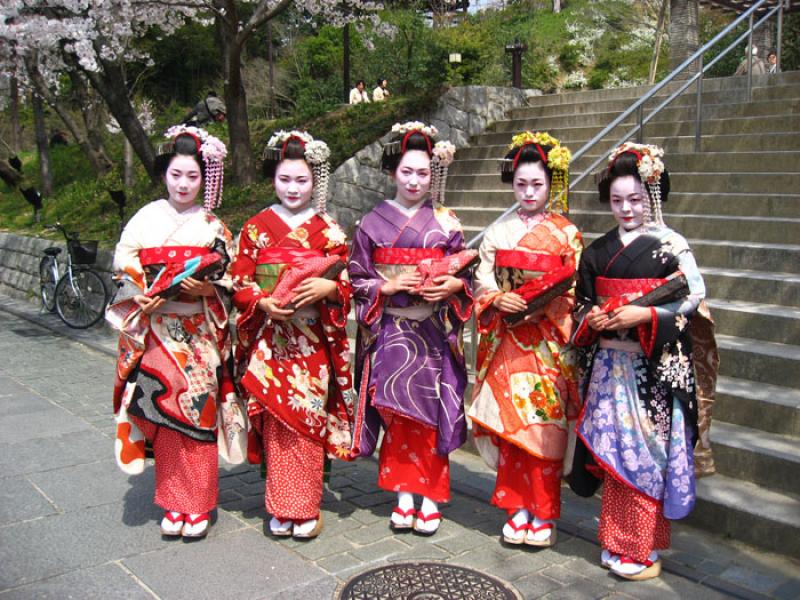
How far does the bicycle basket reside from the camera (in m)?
9.98

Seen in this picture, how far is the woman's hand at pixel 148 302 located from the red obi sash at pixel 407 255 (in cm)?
113

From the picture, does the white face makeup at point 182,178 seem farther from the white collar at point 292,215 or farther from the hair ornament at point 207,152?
the white collar at point 292,215

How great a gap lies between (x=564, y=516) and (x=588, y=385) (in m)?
0.91

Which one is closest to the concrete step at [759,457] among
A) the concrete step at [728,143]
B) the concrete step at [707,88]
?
the concrete step at [728,143]

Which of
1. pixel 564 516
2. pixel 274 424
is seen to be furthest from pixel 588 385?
pixel 274 424

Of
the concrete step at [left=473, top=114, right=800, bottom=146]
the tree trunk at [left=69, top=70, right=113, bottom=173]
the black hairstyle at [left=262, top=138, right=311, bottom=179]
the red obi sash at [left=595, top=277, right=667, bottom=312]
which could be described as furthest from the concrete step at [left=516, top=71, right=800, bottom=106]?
the tree trunk at [left=69, top=70, right=113, bottom=173]

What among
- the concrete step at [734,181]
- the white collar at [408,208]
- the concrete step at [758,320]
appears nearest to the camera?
the white collar at [408,208]

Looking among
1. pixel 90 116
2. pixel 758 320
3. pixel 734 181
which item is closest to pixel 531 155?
pixel 758 320

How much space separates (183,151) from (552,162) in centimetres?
184

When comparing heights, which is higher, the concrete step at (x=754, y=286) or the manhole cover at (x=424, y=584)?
the concrete step at (x=754, y=286)

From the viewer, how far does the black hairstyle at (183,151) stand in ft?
12.6

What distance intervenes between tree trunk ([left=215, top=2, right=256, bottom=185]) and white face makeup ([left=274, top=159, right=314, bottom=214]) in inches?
268

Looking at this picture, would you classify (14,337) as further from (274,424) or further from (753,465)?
(753,465)

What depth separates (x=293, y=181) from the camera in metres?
3.87
